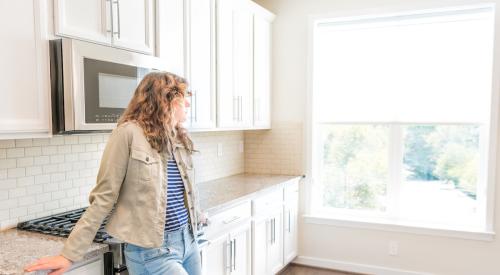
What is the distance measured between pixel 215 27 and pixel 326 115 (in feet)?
4.74

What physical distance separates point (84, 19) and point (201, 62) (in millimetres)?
990

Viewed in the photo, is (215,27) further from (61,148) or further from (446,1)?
(446,1)

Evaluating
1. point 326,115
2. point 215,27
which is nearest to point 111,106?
point 215,27

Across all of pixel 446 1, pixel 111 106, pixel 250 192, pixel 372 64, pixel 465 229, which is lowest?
pixel 465 229

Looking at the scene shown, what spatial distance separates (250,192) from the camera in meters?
2.77

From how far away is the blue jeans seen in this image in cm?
147

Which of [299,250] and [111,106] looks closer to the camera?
[111,106]

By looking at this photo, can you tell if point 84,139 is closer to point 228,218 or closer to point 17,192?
point 17,192

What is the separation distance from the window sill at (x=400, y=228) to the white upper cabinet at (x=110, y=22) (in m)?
2.30

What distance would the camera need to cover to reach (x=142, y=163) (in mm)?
1426

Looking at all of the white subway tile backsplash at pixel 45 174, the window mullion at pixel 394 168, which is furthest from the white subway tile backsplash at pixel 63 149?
the window mullion at pixel 394 168

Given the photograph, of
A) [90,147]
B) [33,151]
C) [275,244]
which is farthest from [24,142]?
[275,244]

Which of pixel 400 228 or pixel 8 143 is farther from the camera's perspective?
pixel 400 228

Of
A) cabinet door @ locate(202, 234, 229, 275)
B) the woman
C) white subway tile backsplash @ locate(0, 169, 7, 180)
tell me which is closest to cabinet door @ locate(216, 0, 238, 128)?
cabinet door @ locate(202, 234, 229, 275)
